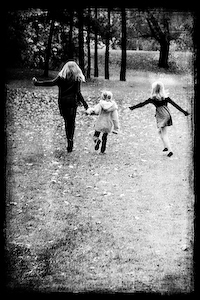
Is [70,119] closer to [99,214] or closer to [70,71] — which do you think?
[70,71]

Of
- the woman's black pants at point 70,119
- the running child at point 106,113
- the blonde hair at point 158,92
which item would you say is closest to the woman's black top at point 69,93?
the woman's black pants at point 70,119

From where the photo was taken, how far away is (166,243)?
452 cm

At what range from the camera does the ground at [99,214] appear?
3762 mm

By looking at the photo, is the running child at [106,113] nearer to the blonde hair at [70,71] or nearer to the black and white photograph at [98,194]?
the black and white photograph at [98,194]

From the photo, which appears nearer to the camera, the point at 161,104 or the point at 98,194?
the point at 98,194

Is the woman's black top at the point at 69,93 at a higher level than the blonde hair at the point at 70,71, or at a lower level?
lower

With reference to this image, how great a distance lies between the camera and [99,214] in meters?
5.37

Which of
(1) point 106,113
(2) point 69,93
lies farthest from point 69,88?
(1) point 106,113

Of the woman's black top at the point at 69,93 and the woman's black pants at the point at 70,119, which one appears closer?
the woman's black top at the point at 69,93

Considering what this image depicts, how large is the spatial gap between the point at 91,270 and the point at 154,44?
27.9m

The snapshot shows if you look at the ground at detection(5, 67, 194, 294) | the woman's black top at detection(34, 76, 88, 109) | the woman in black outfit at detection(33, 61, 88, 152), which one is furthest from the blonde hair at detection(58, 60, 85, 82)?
the ground at detection(5, 67, 194, 294)

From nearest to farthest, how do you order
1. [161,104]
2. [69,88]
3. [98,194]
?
1. [98,194]
2. [69,88]
3. [161,104]

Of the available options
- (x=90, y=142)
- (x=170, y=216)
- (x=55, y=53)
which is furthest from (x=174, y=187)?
(x=55, y=53)

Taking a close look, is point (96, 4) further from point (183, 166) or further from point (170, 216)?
point (183, 166)
